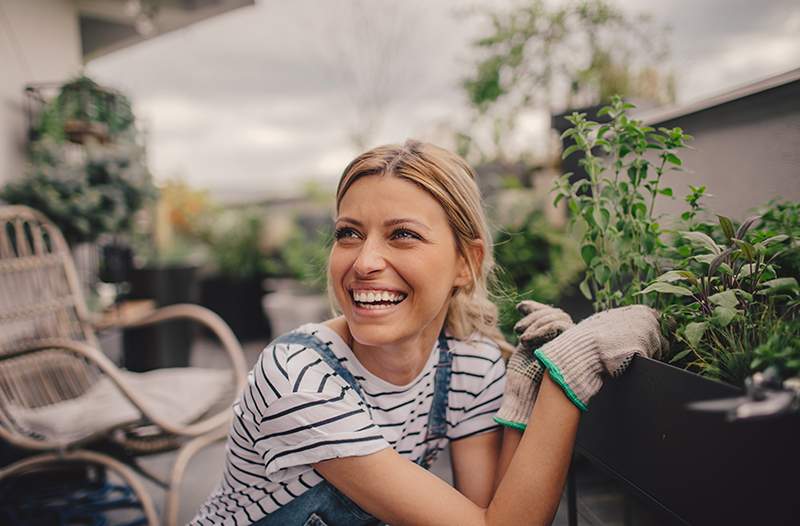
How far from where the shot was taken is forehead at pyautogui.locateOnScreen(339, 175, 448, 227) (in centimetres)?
98

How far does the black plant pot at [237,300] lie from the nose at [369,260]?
4.31 meters

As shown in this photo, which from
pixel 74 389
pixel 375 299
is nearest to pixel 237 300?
pixel 74 389

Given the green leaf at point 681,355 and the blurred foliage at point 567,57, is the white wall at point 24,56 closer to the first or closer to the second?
the blurred foliage at point 567,57

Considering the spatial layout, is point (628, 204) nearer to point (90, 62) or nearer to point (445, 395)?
point (445, 395)

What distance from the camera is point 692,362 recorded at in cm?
79

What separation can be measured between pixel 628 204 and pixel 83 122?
349cm

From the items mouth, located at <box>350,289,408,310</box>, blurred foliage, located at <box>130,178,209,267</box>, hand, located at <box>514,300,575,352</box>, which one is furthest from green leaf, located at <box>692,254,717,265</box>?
blurred foliage, located at <box>130,178,209,267</box>

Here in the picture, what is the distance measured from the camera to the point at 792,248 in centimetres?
75

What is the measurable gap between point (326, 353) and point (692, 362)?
602 mm

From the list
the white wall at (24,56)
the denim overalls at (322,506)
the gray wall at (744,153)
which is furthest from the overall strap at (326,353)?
the white wall at (24,56)

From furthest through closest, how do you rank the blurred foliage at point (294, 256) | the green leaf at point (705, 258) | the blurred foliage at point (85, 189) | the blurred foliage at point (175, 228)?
the blurred foliage at point (175, 228)
the blurred foliage at point (294, 256)
the blurred foliage at point (85, 189)
the green leaf at point (705, 258)

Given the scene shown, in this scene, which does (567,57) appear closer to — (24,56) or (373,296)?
(373,296)

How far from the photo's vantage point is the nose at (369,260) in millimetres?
951

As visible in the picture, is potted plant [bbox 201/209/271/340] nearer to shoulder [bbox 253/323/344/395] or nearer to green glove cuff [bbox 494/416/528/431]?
shoulder [bbox 253/323/344/395]
